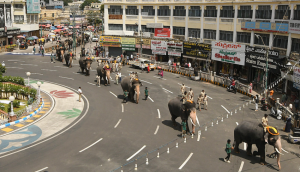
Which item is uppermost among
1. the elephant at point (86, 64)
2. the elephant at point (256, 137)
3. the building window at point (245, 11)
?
the building window at point (245, 11)

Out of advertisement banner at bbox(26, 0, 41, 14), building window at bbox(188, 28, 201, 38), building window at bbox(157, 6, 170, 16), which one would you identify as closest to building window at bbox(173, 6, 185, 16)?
building window at bbox(157, 6, 170, 16)

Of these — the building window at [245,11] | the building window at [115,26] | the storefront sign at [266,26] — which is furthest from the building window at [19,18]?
the storefront sign at [266,26]

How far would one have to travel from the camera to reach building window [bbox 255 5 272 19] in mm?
45841

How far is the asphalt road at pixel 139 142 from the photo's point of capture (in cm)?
2195

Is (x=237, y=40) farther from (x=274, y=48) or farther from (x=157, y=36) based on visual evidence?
(x=157, y=36)

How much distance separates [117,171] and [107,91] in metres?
21.9

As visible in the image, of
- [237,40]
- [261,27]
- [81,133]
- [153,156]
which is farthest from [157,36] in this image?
[153,156]

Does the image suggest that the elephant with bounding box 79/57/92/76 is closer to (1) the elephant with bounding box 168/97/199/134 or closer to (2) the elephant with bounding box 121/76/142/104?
(2) the elephant with bounding box 121/76/142/104

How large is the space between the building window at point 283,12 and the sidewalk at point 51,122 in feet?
88.1

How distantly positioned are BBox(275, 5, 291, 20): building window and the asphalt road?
38.3 feet

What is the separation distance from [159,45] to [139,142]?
121ft

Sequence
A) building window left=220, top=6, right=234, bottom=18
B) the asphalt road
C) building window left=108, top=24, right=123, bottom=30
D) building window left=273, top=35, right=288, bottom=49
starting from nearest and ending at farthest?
the asphalt road → building window left=273, top=35, right=288, bottom=49 → building window left=220, top=6, right=234, bottom=18 → building window left=108, top=24, right=123, bottom=30

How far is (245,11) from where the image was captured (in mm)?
49188

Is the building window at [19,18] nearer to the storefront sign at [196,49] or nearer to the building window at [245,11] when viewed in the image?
the storefront sign at [196,49]
